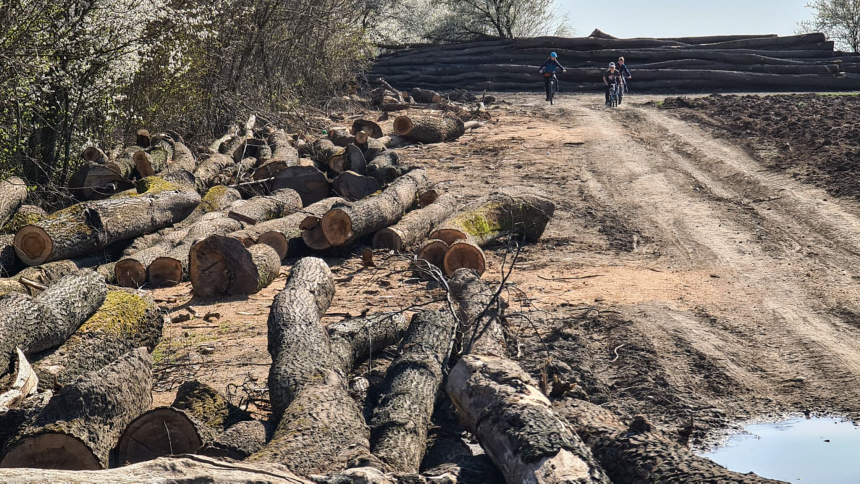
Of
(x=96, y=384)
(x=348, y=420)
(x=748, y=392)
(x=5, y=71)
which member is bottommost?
(x=748, y=392)

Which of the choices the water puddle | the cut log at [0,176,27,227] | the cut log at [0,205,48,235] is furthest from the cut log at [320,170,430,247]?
the water puddle

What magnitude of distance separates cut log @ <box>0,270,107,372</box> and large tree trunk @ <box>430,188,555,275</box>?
186 inches

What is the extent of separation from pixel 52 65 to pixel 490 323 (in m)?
8.26

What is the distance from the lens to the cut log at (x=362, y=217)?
10414 mm

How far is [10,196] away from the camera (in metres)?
10.2

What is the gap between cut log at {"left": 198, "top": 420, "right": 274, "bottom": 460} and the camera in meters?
4.55

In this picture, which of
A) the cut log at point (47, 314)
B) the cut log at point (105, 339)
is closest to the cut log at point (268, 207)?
the cut log at point (105, 339)

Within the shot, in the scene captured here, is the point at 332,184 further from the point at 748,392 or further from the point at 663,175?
the point at 748,392


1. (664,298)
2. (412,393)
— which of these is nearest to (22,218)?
(412,393)

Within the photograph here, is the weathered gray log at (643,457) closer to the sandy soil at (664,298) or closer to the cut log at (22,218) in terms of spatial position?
the sandy soil at (664,298)

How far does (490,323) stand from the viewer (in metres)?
6.66

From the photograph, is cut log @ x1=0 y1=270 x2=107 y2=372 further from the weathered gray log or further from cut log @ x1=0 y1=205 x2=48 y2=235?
the weathered gray log

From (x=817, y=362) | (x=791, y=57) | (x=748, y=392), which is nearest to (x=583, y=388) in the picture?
(x=748, y=392)

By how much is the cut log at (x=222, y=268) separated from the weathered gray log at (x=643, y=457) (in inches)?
207
